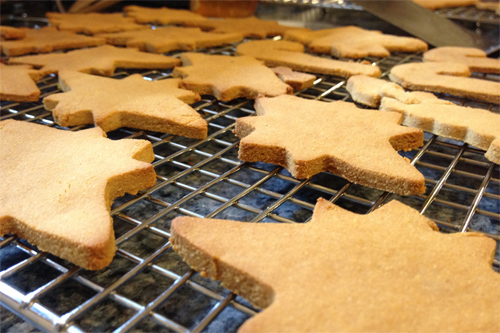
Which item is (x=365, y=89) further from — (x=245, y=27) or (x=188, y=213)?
(x=245, y=27)

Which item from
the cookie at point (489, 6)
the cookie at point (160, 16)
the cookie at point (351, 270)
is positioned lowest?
the cookie at point (351, 270)

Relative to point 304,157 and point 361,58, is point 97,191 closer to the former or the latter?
point 304,157

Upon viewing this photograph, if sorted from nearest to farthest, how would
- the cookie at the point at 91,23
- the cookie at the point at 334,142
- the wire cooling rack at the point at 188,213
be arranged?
the wire cooling rack at the point at 188,213 < the cookie at the point at 334,142 < the cookie at the point at 91,23

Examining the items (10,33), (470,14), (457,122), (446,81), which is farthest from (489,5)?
(10,33)

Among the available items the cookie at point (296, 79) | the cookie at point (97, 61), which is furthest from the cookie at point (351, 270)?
the cookie at point (97, 61)

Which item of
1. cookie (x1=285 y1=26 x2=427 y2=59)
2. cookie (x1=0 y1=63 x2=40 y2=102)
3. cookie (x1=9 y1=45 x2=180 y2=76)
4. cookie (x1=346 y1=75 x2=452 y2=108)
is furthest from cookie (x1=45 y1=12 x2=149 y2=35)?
cookie (x1=346 y1=75 x2=452 y2=108)

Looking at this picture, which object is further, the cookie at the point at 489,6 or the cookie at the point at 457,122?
the cookie at the point at 489,6

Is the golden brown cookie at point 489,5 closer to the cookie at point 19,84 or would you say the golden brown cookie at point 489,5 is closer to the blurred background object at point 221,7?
the blurred background object at point 221,7

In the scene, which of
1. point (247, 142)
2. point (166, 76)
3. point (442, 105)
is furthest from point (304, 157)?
point (166, 76)
